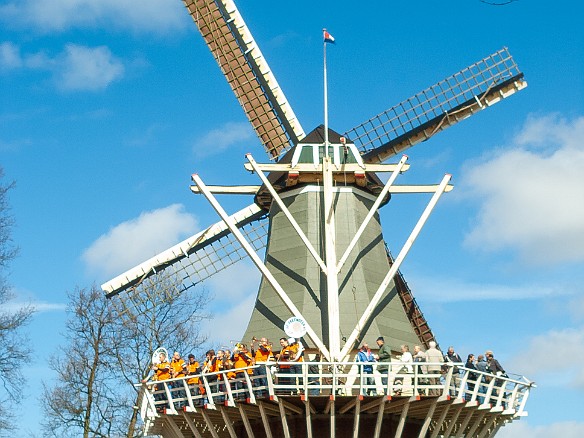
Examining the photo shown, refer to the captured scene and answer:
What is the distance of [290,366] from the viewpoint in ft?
63.5

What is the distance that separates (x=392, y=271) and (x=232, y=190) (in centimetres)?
495

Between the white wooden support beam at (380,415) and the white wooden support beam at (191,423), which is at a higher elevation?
the white wooden support beam at (191,423)

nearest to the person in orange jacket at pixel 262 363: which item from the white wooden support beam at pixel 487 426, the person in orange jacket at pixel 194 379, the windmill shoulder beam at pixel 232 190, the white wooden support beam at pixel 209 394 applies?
the white wooden support beam at pixel 209 394

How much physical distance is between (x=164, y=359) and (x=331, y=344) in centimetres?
370

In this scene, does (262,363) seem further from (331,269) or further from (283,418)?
(331,269)

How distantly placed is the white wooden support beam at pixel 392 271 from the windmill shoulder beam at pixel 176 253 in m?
5.64

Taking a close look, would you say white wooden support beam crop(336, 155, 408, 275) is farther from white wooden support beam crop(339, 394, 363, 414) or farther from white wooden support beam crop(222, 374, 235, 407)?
white wooden support beam crop(222, 374, 235, 407)

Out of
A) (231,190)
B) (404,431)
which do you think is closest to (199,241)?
(231,190)

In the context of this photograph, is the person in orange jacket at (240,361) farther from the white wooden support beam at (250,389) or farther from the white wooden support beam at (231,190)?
the white wooden support beam at (231,190)

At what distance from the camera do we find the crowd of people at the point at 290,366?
19.2 metres

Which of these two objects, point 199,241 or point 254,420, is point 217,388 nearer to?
point 254,420

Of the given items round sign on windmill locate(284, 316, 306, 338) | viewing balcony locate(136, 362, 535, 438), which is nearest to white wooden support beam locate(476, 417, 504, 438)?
viewing balcony locate(136, 362, 535, 438)

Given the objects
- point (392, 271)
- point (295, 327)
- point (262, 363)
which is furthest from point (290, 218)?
point (262, 363)

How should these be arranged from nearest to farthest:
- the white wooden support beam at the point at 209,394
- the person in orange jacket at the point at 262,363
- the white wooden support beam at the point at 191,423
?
the person in orange jacket at the point at 262,363 < the white wooden support beam at the point at 209,394 < the white wooden support beam at the point at 191,423
